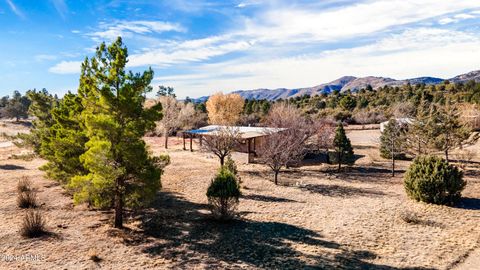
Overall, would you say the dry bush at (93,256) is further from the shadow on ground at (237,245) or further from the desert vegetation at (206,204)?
the shadow on ground at (237,245)

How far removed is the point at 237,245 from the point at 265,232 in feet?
5.54

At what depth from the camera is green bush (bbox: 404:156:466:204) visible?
15.8m

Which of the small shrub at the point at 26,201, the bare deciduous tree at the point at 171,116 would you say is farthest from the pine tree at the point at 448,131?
the bare deciduous tree at the point at 171,116

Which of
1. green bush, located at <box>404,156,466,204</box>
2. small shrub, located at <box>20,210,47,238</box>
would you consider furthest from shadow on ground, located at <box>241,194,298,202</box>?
small shrub, located at <box>20,210,47,238</box>

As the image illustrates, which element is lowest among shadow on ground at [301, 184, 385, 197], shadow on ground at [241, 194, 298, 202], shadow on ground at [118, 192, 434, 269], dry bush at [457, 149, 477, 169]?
shadow on ground at [118, 192, 434, 269]

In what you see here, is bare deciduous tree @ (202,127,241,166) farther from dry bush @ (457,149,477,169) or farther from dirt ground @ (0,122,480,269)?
dry bush @ (457,149,477,169)

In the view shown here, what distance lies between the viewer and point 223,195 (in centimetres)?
1394

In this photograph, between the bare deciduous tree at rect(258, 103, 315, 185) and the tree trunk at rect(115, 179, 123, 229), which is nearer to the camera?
the tree trunk at rect(115, 179, 123, 229)

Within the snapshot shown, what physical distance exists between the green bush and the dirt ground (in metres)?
0.68

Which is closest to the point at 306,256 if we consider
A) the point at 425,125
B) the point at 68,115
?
the point at 68,115

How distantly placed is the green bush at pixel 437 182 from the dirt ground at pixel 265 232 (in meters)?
0.68

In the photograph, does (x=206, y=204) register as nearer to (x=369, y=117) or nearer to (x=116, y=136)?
(x=116, y=136)

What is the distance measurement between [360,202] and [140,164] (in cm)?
1156

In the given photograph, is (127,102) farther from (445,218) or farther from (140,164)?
(445,218)
